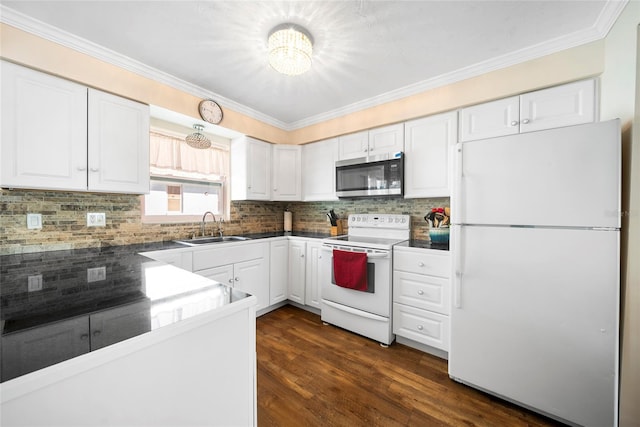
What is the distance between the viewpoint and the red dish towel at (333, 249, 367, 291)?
2328 mm

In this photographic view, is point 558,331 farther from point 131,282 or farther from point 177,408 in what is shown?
point 131,282

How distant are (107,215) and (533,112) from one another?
3.63 meters

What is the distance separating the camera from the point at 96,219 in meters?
2.04

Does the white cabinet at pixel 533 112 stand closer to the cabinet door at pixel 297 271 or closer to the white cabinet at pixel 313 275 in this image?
the white cabinet at pixel 313 275

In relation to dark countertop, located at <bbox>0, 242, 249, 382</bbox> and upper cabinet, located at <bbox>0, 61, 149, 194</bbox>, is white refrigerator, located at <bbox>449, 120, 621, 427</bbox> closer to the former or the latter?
dark countertop, located at <bbox>0, 242, 249, 382</bbox>

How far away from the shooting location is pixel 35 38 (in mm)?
1619

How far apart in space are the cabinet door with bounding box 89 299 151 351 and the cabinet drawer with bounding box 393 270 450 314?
6.57 feet

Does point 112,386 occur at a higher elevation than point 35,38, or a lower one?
lower

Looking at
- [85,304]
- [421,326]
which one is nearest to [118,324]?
[85,304]

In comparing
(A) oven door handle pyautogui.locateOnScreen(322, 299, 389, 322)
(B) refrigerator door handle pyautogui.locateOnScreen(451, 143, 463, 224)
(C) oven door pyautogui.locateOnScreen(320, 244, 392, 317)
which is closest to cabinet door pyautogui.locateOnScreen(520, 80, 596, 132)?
(B) refrigerator door handle pyautogui.locateOnScreen(451, 143, 463, 224)

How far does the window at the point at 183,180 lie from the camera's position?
251 centimetres

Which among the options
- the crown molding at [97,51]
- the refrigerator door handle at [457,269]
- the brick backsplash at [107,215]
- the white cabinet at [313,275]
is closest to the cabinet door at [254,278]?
the white cabinet at [313,275]

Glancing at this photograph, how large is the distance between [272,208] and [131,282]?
2.72 m

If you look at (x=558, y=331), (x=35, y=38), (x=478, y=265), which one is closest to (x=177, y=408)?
(x=478, y=265)
